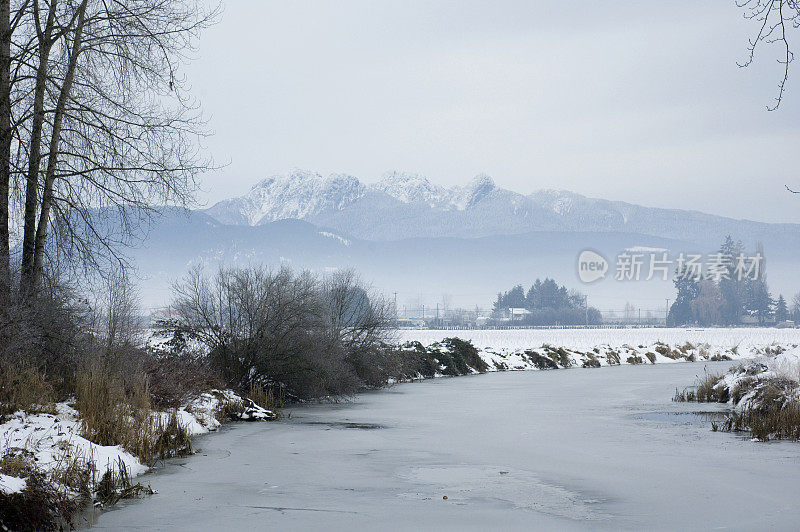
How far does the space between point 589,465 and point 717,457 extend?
91.5 inches

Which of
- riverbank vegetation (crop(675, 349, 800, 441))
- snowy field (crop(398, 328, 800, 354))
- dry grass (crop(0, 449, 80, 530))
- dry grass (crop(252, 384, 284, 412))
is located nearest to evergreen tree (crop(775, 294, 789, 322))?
snowy field (crop(398, 328, 800, 354))

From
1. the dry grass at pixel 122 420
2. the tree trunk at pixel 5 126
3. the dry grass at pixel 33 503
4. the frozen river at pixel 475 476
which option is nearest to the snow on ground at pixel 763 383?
the frozen river at pixel 475 476

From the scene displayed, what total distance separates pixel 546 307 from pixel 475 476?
535 ft

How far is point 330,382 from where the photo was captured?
27.0 meters

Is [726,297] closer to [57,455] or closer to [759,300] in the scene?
[759,300]

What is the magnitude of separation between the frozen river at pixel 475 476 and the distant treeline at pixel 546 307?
5824 inches

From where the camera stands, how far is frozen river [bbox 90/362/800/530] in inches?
385

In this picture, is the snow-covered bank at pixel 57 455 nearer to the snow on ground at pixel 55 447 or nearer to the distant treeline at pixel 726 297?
the snow on ground at pixel 55 447

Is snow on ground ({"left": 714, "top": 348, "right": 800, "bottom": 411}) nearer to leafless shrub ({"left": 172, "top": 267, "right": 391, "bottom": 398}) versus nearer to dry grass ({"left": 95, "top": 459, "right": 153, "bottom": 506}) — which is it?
leafless shrub ({"left": 172, "top": 267, "right": 391, "bottom": 398})

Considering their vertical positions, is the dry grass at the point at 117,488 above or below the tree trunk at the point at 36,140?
below

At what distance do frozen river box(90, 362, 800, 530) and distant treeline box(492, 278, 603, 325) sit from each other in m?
148

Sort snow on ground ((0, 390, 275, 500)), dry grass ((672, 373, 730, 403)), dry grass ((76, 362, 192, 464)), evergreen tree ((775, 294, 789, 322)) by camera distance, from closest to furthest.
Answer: snow on ground ((0, 390, 275, 500)) → dry grass ((76, 362, 192, 464)) → dry grass ((672, 373, 730, 403)) → evergreen tree ((775, 294, 789, 322))

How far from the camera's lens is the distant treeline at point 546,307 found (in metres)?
168

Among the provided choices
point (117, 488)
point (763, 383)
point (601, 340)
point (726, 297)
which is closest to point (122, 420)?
point (117, 488)
